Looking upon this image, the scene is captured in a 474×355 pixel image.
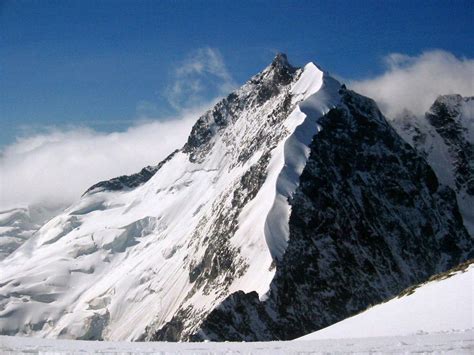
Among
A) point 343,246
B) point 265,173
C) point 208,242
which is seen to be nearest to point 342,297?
point 343,246

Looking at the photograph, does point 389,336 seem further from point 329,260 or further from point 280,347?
point 329,260

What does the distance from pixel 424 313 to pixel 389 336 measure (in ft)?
17.4

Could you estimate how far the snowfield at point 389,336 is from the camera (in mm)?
30438

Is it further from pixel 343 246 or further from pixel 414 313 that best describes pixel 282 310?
pixel 414 313

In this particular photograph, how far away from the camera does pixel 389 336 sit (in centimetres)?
3459

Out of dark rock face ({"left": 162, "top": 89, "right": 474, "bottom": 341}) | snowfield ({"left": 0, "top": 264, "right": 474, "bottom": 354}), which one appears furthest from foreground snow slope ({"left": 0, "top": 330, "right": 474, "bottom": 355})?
dark rock face ({"left": 162, "top": 89, "right": 474, "bottom": 341})

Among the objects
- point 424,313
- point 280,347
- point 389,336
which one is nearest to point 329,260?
point 424,313

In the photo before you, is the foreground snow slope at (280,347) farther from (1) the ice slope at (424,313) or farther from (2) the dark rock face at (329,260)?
(2) the dark rock face at (329,260)

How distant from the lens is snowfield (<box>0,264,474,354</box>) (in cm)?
3044

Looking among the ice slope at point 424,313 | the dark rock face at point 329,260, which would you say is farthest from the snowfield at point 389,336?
the dark rock face at point 329,260

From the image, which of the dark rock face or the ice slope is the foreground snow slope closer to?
the ice slope

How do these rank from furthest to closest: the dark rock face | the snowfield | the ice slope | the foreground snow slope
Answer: the dark rock face
the ice slope
the snowfield
the foreground snow slope

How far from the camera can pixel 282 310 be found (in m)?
130

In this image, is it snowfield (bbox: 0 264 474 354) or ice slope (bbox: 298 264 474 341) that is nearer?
snowfield (bbox: 0 264 474 354)
